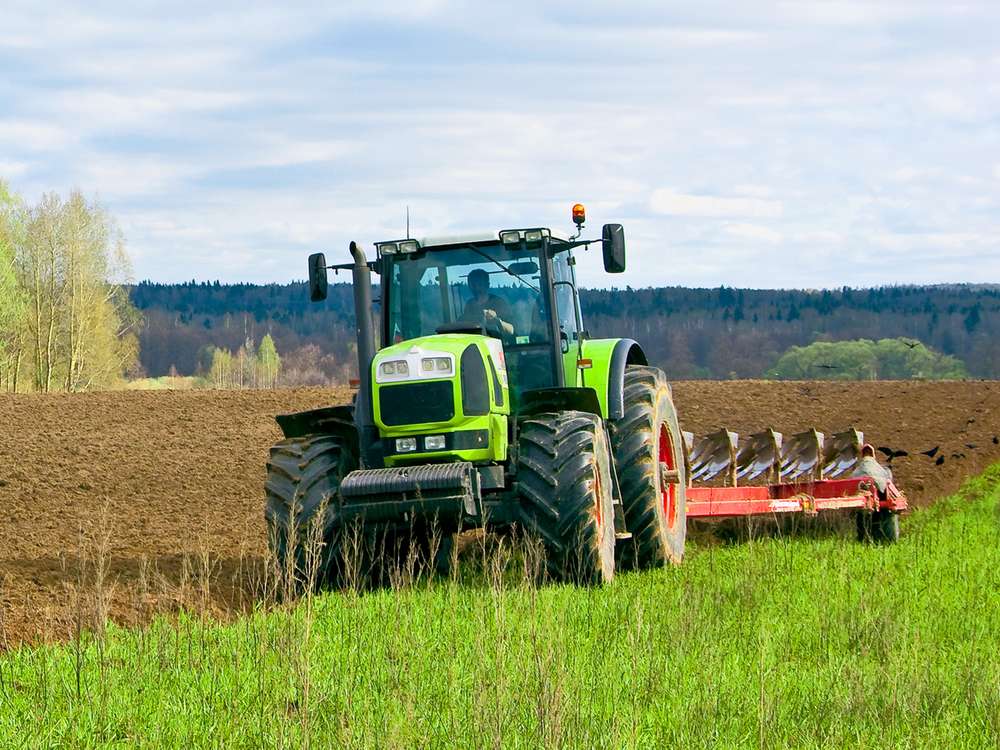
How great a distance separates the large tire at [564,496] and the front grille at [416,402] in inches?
22.4

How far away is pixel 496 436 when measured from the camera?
352 inches

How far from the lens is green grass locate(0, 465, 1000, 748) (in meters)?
5.32

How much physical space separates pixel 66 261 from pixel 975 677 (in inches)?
2053

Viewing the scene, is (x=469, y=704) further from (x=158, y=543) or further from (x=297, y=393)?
(x=297, y=393)

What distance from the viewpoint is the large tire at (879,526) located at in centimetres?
1141

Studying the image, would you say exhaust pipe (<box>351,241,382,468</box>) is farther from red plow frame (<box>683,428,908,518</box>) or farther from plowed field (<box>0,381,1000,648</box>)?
red plow frame (<box>683,428,908,518</box>)

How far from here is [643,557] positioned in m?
9.84

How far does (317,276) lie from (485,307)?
4.16 feet

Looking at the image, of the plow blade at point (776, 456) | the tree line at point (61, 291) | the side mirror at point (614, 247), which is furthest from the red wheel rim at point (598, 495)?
the tree line at point (61, 291)

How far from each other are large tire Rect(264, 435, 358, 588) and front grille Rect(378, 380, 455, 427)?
533mm

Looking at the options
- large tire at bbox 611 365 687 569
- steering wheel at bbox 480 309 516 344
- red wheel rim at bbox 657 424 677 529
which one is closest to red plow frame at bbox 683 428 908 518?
red wheel rim at bbox 657 424 677 529

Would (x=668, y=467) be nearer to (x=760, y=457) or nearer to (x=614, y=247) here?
(x=760, y=457)

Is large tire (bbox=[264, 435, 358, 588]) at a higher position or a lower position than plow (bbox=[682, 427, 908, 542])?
higher

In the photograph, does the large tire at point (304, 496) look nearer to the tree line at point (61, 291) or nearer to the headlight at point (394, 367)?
the headlight at point (394, 367)
